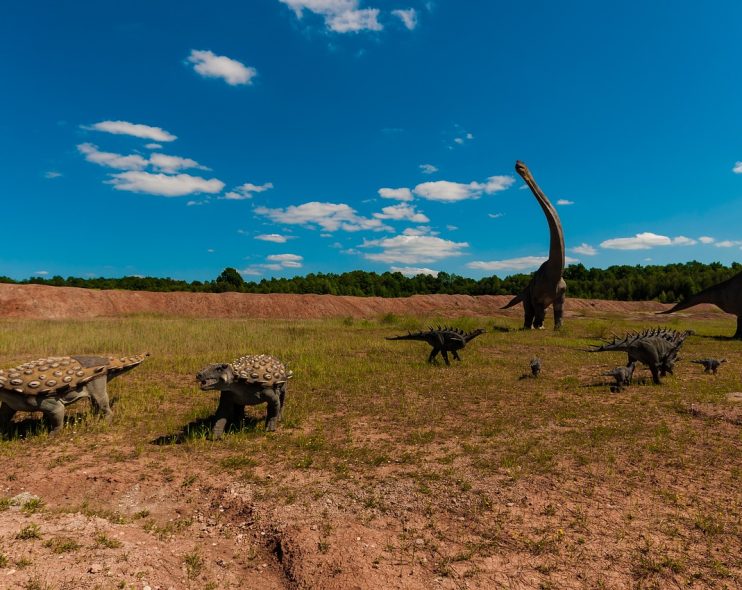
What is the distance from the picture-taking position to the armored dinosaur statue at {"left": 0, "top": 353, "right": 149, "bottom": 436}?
6.20 meters

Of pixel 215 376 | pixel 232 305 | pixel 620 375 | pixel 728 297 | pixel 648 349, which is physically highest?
pixel 728 297

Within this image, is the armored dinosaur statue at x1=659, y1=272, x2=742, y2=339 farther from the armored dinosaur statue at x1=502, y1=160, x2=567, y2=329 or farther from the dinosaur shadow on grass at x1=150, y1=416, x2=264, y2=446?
the dinosaur shadow on grass at x1=150, y1=416, x2=264, y2=446

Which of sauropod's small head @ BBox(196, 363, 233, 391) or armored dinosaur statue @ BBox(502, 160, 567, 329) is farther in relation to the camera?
armored dinosaur statue @ BBox(502, 160, 567, 329)

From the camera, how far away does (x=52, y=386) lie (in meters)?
6.33

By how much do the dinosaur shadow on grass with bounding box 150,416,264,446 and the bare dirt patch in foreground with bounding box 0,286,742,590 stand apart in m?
0.06

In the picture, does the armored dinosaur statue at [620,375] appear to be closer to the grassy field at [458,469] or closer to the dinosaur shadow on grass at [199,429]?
the grassy field at [458,469]

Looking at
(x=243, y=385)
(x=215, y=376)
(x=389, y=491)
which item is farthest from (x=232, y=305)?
(x=389, y=491)

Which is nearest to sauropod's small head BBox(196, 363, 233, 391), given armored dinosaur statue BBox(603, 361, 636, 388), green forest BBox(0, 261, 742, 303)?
armored dinosaur statue BBox(603, 361, 636, 388)

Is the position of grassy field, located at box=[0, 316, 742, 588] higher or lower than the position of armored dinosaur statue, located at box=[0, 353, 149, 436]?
lower

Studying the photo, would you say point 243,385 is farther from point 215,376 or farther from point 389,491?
point 389,491

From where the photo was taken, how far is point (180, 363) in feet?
41.6

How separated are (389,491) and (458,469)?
112 cm

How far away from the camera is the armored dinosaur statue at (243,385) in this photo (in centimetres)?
631

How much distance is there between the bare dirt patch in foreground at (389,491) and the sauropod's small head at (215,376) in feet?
3.10
